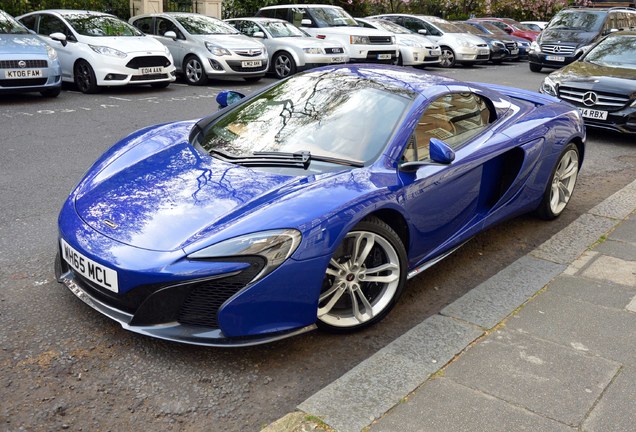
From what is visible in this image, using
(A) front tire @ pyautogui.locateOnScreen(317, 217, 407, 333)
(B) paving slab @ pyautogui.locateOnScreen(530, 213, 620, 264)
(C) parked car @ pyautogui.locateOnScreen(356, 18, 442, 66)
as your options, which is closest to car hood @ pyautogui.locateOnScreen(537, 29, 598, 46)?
(C) parked car @ pyautogui.locateOnScreen(356, 18, 442, 66)

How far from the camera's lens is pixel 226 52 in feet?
43.1

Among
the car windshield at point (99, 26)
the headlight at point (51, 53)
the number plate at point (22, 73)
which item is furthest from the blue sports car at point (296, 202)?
the car windshield at point (99, 26)

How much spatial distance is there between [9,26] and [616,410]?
35.7ft

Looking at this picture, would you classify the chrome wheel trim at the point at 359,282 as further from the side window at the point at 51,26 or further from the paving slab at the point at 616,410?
the side window at the point at 51,26

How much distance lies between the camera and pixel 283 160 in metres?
3.75

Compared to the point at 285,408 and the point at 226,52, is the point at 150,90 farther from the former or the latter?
the point at 285,408

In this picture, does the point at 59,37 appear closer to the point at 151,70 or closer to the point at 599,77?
the point at 151,70

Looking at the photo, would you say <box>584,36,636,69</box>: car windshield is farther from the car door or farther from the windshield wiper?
the windshield wiper

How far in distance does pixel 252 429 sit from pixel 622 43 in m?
9.73

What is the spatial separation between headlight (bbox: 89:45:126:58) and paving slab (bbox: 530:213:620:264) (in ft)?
27.8

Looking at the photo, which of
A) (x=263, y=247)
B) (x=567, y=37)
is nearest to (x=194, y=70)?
(x=567, y=37)

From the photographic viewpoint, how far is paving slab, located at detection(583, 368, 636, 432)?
274 centimetres

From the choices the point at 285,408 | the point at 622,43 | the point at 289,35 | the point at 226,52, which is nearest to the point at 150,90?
the point at 226,52

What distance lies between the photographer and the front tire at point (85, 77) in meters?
11.4
